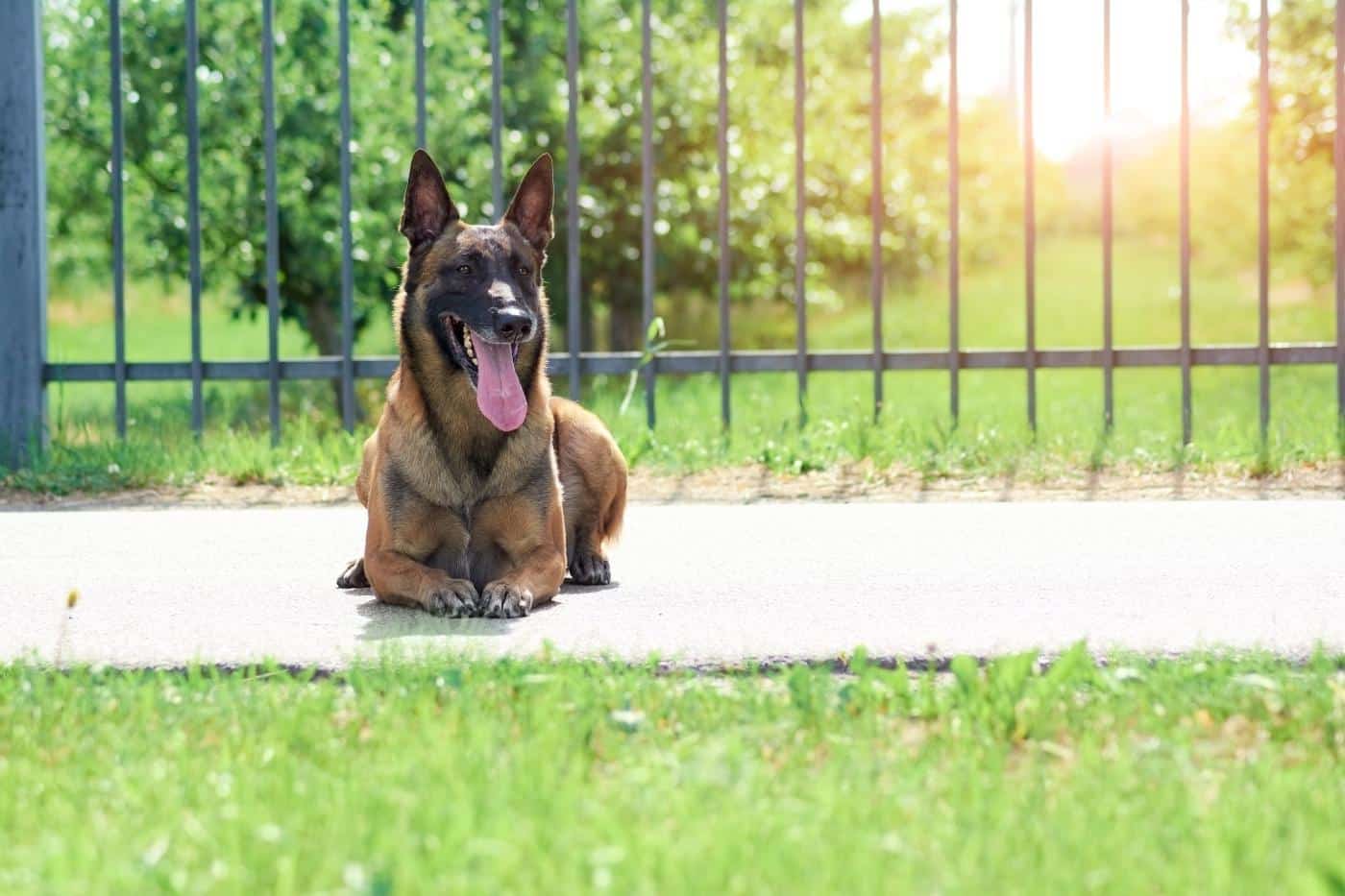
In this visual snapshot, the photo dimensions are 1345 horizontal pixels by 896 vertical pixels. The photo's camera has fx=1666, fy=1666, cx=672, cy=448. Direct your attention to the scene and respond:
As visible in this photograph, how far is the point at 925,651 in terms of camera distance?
380cm

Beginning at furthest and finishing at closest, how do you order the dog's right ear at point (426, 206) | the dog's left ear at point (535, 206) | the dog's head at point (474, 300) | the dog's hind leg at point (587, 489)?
the dog's hind leg at point (587, 489) → the dog's left ear at point (535, 206) → the dog's right ear at point (426, 206) → the dog's head at point (474, 300)

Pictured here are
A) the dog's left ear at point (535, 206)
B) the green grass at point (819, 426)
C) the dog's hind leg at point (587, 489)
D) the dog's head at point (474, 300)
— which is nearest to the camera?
the dog's head at point (474, 300)

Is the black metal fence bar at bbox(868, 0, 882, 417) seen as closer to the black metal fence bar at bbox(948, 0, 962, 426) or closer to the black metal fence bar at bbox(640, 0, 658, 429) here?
the black metal fence bar at bbox(948, 0, 962, 426)

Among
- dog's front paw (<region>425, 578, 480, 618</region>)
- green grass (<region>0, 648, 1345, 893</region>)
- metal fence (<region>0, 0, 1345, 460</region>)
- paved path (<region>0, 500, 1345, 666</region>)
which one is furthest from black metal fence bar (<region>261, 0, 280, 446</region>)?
green grass (<region>0, 648, 1345, 893</region>)

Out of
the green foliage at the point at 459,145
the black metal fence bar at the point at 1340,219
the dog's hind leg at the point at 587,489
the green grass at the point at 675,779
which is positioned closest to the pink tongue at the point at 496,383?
the dog's hind leg at the point at 587,489

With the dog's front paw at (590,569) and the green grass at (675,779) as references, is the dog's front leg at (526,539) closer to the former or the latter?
the dog's front paw at (590,569)

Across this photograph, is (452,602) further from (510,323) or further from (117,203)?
(117,203)

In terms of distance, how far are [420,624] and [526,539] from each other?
1.54ft

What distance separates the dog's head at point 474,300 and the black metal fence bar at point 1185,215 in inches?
156

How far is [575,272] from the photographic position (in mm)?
7961

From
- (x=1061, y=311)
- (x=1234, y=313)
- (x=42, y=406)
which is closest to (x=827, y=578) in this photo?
(x=42, y=406)

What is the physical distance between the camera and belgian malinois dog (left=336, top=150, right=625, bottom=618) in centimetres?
454

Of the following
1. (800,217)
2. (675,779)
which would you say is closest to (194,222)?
(800,217)

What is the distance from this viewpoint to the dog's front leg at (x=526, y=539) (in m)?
4.58
